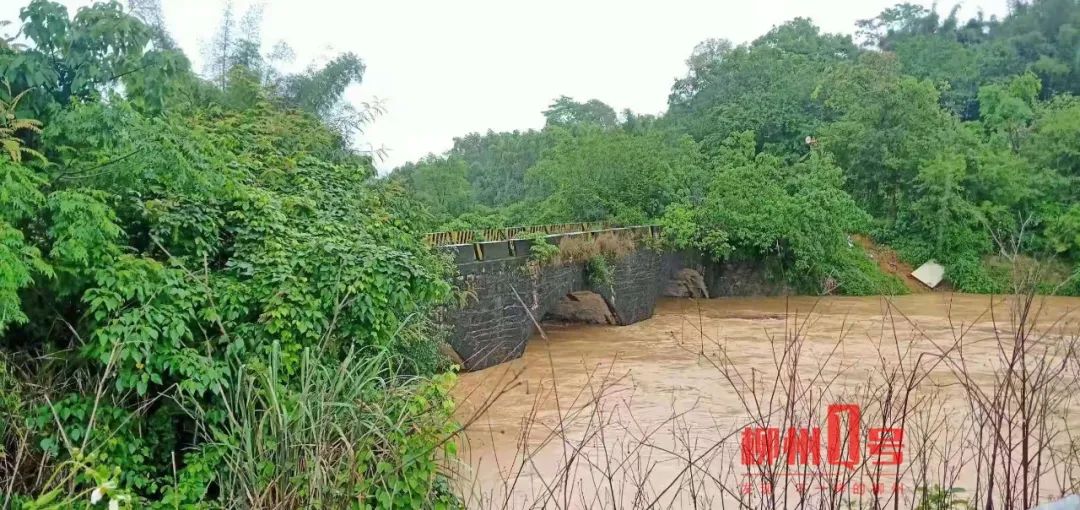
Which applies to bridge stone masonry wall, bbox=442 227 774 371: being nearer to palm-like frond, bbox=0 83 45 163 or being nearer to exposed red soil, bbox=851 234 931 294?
palm-like frond, bbox=0 83 45 163

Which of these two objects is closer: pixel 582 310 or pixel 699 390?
pixel 699 390

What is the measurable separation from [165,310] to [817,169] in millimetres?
19466

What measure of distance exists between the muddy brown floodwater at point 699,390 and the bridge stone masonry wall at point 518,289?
1.15ft

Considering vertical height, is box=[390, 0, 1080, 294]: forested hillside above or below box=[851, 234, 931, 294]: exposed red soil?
above

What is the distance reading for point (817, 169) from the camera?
854 inches

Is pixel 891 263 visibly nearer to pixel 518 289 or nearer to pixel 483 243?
pixel 518 289

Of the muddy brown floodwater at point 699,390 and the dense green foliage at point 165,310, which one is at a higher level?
the dense green foliage at point 165,310

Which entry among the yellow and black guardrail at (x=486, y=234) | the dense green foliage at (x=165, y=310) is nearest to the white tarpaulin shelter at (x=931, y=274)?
the yellow and black guardrail at (x=486, y=234)

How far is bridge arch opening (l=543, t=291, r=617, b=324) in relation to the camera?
1603 centimetres

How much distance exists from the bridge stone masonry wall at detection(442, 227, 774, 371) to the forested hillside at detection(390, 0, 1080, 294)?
4.82ft

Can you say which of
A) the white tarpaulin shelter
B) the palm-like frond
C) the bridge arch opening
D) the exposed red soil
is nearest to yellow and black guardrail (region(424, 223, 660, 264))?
the bridge arch opening

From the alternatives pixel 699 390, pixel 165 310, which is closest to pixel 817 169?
pixel 699 390

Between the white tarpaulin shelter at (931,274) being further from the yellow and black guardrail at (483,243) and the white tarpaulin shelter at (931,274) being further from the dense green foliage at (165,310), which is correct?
the dense green foliage at (165,310)

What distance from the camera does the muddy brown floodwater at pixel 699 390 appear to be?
17.9 feet
